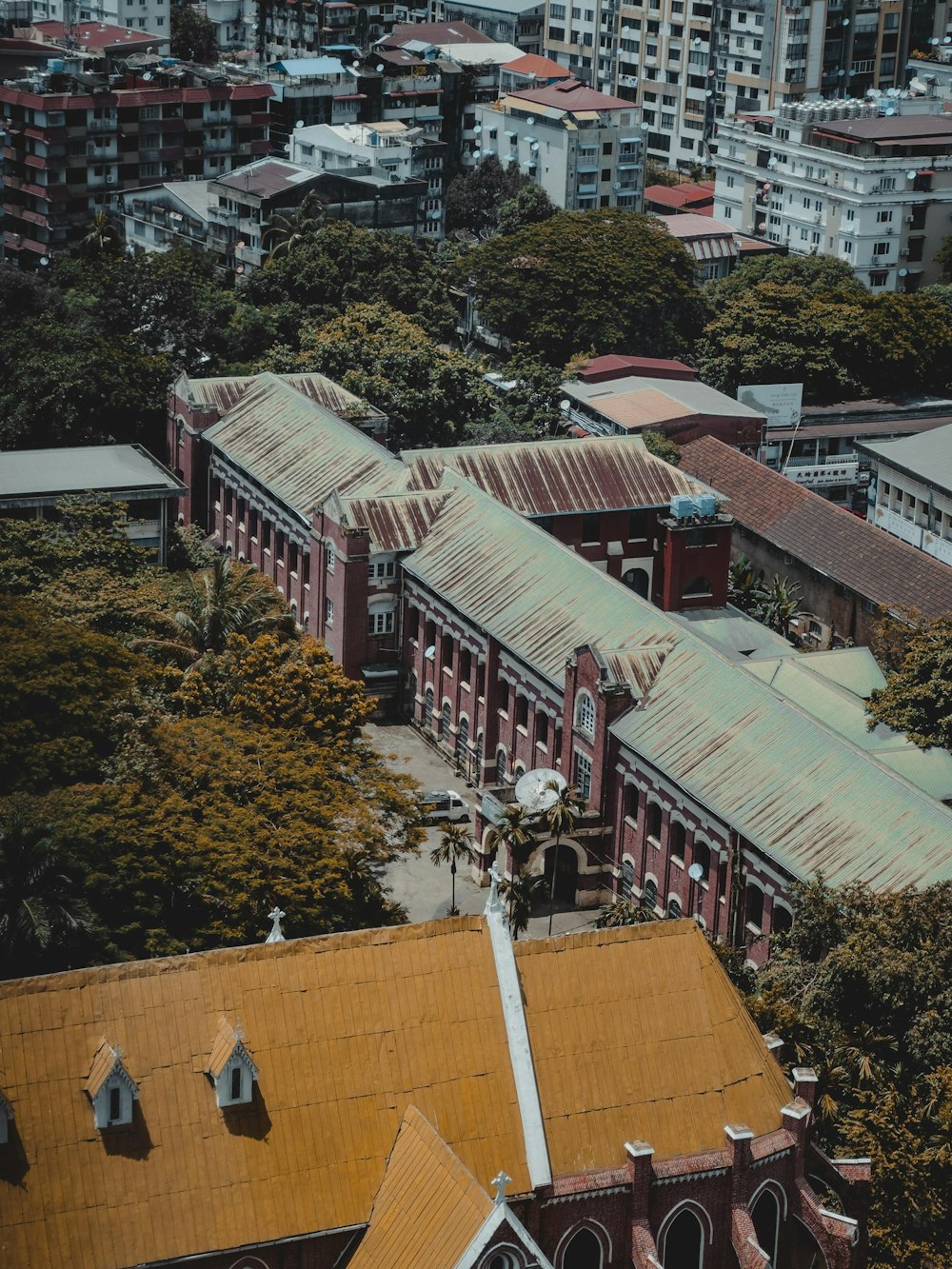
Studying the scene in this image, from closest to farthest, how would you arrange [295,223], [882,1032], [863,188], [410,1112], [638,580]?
1. [410,1112]
2. [882,1032]
3. [638,580]
4. [295,223]
5. [863,188]

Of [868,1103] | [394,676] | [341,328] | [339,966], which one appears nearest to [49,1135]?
[339,966]

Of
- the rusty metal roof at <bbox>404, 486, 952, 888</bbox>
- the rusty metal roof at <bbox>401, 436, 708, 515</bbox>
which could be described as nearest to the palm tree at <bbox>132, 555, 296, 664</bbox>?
the rusty metal roof at <bbox>404, 486, 952, 888</bbox>

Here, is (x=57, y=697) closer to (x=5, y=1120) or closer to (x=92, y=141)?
(x=5, y=1120)

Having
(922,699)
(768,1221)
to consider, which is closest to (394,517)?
(922,699)

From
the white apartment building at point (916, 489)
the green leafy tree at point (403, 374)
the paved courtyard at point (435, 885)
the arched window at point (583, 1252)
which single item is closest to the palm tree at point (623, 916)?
the paved courtyard at point (435, 885)

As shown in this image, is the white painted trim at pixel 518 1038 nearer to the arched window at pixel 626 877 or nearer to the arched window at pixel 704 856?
the arched window at pixel 704 856

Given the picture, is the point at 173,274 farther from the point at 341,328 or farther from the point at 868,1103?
the point at 868,1103

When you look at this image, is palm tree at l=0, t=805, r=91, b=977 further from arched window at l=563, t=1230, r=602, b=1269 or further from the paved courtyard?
the paved courtyard
